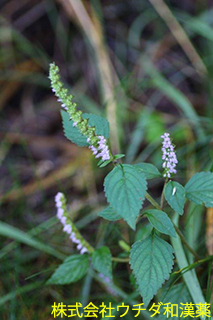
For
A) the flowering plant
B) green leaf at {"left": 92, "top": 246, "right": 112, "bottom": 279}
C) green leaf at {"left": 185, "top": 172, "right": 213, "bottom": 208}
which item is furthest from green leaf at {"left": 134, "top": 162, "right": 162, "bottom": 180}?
green leaf at {"left": 92, "top": 246, "right": 112, "bottom": 279}

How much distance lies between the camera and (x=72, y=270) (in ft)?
5.26

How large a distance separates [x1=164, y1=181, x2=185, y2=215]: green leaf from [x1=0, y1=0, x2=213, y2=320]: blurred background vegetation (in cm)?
60

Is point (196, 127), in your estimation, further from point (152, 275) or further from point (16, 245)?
point (152, 275)

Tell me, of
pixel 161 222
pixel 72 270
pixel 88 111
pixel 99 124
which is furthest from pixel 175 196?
pixel 88 111

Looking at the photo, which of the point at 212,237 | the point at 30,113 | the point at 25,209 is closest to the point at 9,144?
the point at 30,113

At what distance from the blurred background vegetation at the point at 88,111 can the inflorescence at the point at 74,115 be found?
75cm

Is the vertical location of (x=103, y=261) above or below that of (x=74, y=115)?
below

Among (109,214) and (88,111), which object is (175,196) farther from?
(88,111)

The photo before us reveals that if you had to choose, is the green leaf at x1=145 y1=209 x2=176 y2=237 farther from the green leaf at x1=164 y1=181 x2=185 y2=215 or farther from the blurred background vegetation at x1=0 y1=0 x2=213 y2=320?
the blurred background vegetation at x1=0 y1=0 x2=213 y2=320

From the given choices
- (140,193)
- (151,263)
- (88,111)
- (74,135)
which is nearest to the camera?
(140,193)

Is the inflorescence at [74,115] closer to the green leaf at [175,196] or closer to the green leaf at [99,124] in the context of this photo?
the green leaf at [99,124]

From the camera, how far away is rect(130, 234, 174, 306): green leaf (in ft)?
4.12

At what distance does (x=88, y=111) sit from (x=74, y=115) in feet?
5.54

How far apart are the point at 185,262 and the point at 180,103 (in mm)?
1219
